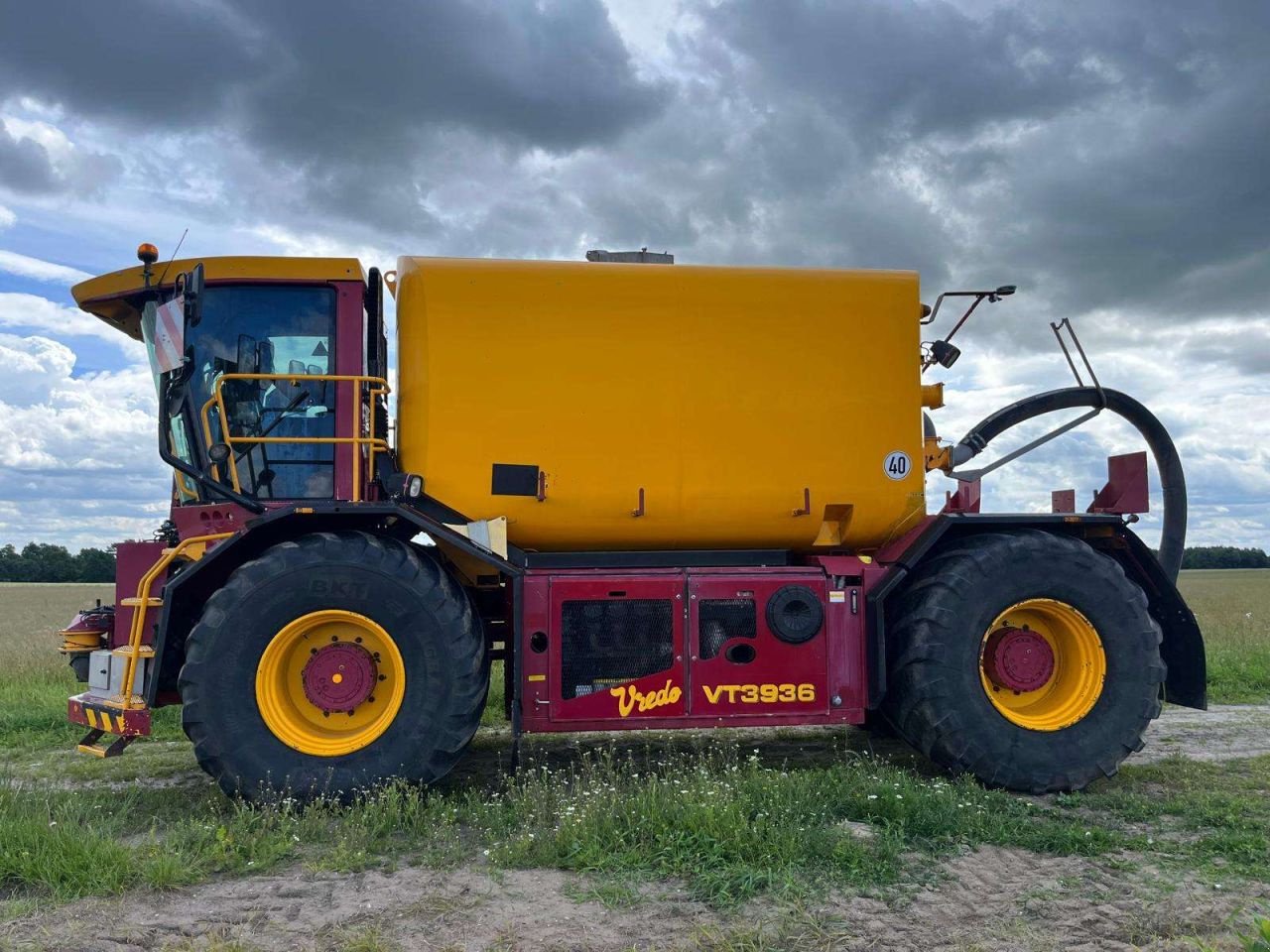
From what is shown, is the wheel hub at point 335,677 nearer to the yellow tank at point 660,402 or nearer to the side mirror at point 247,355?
the yellow tank at point 660,402

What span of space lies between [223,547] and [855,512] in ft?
12.9

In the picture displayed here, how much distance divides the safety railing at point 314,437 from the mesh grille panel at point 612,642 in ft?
5.10

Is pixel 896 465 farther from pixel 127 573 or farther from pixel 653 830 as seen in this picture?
pixel 127 573

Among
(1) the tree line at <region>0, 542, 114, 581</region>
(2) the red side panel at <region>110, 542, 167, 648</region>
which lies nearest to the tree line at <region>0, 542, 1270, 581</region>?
(1) the tree line at <region>0, 542, 114, 581</region>

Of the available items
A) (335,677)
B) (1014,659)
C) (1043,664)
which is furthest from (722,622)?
(335,677)

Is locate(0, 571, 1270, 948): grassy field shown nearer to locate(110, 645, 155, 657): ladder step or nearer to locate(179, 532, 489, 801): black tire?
locate(179, 532, 489, 801): black tire

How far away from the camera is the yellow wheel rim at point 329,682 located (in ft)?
19.4

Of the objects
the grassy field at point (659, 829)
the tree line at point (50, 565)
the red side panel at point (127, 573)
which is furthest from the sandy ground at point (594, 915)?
the tree line at point (50, 565)

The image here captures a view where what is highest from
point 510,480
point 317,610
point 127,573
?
point 510,480

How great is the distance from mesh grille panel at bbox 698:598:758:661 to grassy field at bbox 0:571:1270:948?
82 centimetres

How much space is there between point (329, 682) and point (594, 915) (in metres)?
2.44

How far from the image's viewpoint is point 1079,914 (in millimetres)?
4344

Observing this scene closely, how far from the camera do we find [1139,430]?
26.6 feet

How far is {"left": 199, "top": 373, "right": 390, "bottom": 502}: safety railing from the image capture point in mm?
6340
